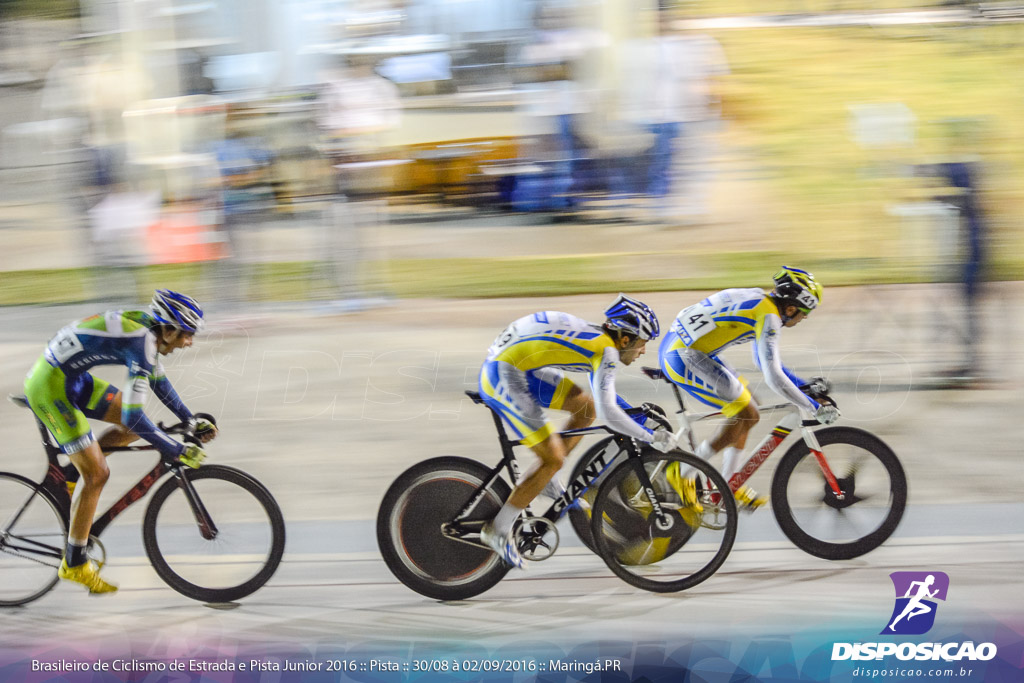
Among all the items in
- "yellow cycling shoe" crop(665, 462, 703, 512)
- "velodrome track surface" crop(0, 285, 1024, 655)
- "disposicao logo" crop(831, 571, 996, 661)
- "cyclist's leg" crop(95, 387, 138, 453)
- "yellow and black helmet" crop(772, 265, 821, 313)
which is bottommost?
"disposicao logo" crop(831, 571, 996, 661)

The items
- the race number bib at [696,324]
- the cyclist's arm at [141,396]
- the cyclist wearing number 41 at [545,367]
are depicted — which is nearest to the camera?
the cyclist's arm at [141,396]

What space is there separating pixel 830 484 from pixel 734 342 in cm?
78

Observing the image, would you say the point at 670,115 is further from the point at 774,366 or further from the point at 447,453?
the point at 774,366

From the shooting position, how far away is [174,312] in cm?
430

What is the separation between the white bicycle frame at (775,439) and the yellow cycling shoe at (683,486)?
206 mm

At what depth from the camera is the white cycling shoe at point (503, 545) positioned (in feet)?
14.5

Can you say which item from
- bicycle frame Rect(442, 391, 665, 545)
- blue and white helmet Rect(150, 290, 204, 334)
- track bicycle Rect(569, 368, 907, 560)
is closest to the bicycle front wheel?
blue and white helmet Rect(150, 290, 204, 334)

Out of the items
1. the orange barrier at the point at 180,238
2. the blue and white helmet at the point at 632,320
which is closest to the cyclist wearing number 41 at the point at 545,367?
the blue and white helmet at the point at 632,320

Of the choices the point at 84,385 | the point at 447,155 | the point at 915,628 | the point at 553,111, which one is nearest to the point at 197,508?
the point at 84,385

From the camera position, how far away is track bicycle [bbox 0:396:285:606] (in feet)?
14.5

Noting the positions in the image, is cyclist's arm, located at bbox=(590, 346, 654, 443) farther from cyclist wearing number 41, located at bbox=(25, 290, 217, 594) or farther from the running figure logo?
cyclist wearing number 41, located at bbox=(25, 290, 217, 594)

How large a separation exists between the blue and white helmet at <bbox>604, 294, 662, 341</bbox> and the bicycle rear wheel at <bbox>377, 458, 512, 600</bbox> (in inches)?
33.4

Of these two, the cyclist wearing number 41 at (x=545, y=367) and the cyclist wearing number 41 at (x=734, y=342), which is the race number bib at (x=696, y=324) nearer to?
the cyclist wearing number 41 at (x=734, y=342)

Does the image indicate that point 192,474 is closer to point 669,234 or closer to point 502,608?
point 502,608
